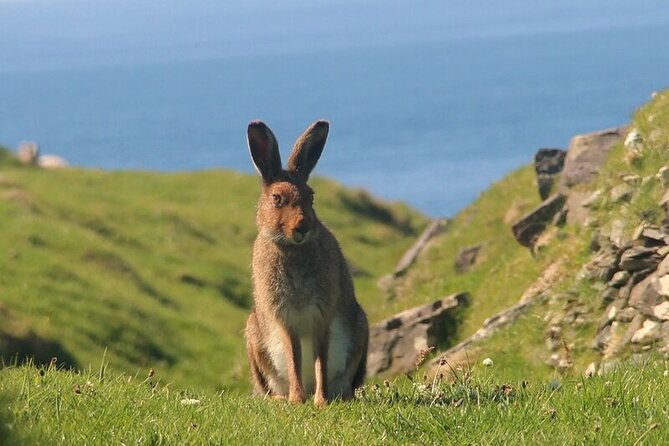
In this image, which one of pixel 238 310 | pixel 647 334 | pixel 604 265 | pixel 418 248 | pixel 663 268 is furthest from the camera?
pixel 238 310

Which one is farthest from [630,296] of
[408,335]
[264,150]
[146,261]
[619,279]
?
[146,261]

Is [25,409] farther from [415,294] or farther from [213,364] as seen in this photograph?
[213,364]

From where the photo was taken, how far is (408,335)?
17.2 metres

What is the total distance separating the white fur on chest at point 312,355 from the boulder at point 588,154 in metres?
7.23

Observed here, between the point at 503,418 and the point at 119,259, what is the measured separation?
23797 mm

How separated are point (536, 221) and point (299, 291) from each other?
772 cm

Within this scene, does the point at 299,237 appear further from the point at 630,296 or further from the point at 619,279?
the point at 619,279

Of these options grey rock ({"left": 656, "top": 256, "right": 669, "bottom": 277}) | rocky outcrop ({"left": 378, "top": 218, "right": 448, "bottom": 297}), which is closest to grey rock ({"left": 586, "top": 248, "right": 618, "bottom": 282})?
grey rock ({"left": 656, "top": 256, "right": 669, "bottom": 277})

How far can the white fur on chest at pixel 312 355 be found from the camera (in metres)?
11.4

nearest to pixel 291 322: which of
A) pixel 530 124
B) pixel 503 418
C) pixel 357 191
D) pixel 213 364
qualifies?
pixel 503 418

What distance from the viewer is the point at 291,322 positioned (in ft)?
36.6

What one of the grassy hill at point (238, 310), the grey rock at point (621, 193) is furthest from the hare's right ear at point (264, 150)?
the grey rock at point (621, 193)

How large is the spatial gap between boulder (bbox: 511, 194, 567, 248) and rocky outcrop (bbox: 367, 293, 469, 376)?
1406 millimetres

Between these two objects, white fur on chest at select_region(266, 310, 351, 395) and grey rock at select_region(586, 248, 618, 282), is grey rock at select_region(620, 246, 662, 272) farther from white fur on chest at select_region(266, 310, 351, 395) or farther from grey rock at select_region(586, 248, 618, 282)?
white fur on chest at select_region(266, 310, 351, 395)
